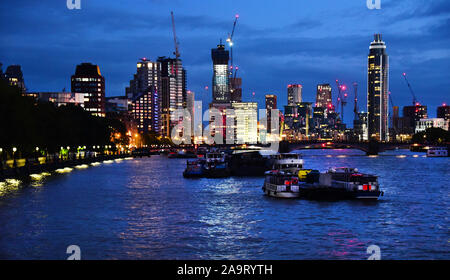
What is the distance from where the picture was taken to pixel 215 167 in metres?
125

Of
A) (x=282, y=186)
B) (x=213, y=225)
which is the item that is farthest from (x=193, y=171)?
(x=213, y=225)

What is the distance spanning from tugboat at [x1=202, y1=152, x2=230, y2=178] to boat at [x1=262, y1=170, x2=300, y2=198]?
42702mm

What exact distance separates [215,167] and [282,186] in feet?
174

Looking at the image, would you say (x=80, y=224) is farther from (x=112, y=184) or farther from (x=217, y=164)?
(x=217, y=164)

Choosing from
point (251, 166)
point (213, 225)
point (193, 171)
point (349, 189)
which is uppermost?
point (251, 166)

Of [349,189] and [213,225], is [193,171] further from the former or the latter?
[213,225]

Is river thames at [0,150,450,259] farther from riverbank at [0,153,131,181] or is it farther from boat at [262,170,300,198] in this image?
riverbank at [0,153,131,181]

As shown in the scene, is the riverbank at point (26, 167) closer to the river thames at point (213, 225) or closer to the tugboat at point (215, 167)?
the river thames at point (213, 225)

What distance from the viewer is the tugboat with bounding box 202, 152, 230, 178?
120062 millimetres

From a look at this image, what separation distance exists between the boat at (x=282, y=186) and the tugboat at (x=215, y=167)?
140 feet

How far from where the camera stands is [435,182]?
105 metres

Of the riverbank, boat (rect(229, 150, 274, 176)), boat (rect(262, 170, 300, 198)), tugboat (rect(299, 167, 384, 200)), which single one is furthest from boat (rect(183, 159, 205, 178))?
tugboat (rect(299, 167, 384, 200))

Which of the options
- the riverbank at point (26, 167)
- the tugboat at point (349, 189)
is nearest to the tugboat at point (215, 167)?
the riverbank at point (26, 167)

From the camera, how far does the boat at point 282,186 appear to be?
237 ft
